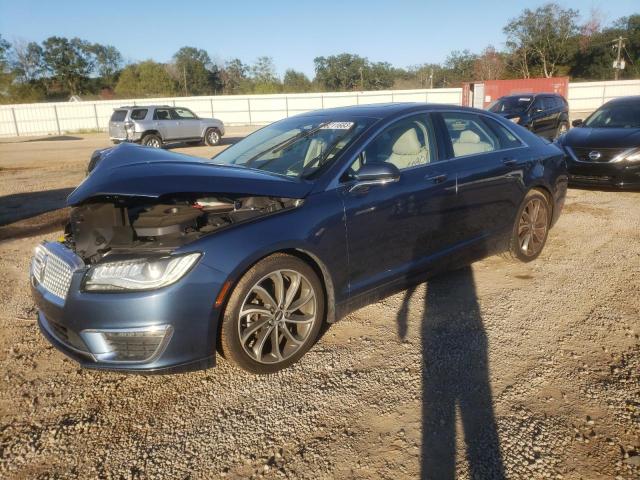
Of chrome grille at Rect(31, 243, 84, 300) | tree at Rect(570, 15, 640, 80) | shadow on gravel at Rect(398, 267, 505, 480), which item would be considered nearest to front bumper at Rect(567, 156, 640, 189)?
shadow on gravel at Rect(398, 267, 505, 480)

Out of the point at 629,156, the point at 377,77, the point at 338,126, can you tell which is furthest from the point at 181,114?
the point at 377,77

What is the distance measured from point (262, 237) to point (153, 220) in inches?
27.4

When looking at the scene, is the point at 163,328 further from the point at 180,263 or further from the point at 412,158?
the point at 412,158

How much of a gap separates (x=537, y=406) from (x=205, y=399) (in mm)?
1889

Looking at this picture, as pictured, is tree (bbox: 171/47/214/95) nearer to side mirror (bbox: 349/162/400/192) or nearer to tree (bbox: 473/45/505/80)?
tree (bbox: 473/45/505/80)

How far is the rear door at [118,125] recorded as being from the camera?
1767 centimetres

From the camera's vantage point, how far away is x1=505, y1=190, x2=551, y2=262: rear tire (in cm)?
461

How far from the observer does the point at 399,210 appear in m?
3.43

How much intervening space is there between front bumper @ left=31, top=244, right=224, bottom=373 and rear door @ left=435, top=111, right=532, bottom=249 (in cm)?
220

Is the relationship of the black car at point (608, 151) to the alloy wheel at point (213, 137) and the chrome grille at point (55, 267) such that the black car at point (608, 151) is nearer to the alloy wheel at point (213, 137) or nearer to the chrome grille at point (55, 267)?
the chrome grille at point (55, 267)

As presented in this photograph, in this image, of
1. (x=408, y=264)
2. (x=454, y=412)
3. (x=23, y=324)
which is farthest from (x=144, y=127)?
(x=454, y=412)

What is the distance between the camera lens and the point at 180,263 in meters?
2.53

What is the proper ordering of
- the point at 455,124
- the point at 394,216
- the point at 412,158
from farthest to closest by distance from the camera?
1. the point at 455,124
2. the point at 412,158
3. the point at 394,216

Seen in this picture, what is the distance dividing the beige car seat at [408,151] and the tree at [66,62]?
7412 centimetres
